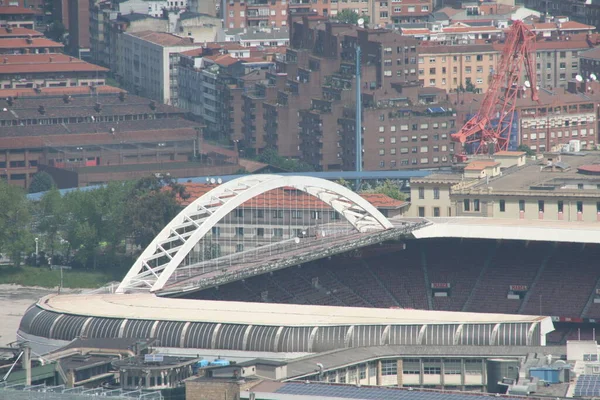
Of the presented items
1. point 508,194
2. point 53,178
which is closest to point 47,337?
point 508,194

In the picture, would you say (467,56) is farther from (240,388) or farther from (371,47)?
(240,388)

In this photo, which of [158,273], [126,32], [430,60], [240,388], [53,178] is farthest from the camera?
[126,32]

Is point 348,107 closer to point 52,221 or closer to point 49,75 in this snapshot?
point 49,75

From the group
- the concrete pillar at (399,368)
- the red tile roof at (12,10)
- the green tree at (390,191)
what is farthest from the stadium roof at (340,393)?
the red tile roof at (12,10)

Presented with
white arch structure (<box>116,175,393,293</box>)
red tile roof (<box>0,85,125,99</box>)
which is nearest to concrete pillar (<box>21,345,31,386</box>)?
white arch structure (<box>116,175,393,293</box>)

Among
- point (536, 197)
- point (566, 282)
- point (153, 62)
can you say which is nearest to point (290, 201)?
point (536, 197)

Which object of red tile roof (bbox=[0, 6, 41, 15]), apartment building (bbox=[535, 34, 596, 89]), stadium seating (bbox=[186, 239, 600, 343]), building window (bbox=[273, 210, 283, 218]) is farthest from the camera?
red tile roof (bbox=[0, 6, 41, 15])

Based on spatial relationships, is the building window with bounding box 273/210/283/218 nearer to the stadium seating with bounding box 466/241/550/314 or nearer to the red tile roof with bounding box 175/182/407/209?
the red tile roof with bounding box 175/182/407/209
